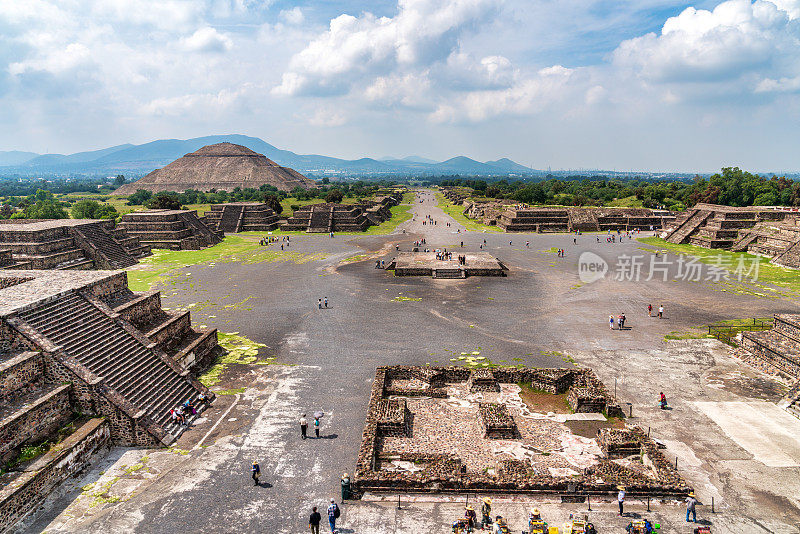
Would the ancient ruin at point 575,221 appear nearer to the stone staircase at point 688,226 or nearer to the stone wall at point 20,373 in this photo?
the stone staircase at point 688,226

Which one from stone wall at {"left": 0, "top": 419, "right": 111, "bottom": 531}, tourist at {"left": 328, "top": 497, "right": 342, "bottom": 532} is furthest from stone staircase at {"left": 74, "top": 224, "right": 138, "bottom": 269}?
tourist at {"left": 328, "top": 497, "right": 342, "bottom": 532}

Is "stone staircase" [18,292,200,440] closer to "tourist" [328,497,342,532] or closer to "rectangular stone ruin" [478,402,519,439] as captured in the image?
"tourist" [328,497,342,532]

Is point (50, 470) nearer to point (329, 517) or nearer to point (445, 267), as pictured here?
point (329, 517)

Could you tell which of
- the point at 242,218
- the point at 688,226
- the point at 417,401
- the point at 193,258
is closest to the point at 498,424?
the point at 417,401

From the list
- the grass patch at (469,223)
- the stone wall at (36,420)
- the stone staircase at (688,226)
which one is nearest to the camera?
the stone wall at (36,420)

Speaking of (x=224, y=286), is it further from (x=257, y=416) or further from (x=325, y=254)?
(x=257, y=416)

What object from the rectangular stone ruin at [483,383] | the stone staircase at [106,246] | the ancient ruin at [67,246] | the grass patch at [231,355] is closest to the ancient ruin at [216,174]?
the ancient ruin at [67,246]
